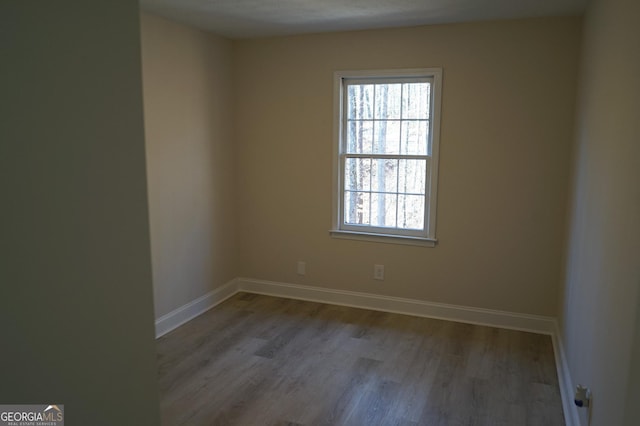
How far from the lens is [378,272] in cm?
428

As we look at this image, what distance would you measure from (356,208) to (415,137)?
83 centimetres

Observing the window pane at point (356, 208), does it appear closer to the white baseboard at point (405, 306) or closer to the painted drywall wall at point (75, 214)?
the white baseboard at point (405, 306)

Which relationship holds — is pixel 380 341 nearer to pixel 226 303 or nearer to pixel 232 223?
pixel 226 303

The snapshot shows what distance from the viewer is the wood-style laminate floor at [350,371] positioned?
2.68 m

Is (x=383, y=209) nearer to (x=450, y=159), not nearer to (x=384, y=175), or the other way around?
(x=384, y=175)

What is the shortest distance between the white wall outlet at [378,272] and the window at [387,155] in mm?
258

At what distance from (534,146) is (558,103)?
35 centimetres

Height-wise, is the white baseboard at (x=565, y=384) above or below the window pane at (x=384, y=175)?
below

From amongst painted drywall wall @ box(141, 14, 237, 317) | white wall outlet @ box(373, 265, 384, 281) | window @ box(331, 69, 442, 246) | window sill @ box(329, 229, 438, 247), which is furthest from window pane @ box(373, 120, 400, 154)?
painted drywall wall @ box(141, 14, 237, 317)

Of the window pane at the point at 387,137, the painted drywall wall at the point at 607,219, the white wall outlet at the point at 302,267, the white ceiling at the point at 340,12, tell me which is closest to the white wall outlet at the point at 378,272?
the white wall outlet at the point at 302,267

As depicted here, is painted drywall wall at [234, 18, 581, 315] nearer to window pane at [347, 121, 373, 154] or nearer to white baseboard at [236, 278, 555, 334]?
white baseboard at [236, 278, 555, 334]

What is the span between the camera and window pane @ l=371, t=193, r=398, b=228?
4211 mm

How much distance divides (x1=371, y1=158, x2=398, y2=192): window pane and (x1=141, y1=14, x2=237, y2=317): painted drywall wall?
4.55 ft

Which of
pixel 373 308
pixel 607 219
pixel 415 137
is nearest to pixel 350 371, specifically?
pixel 373 308
